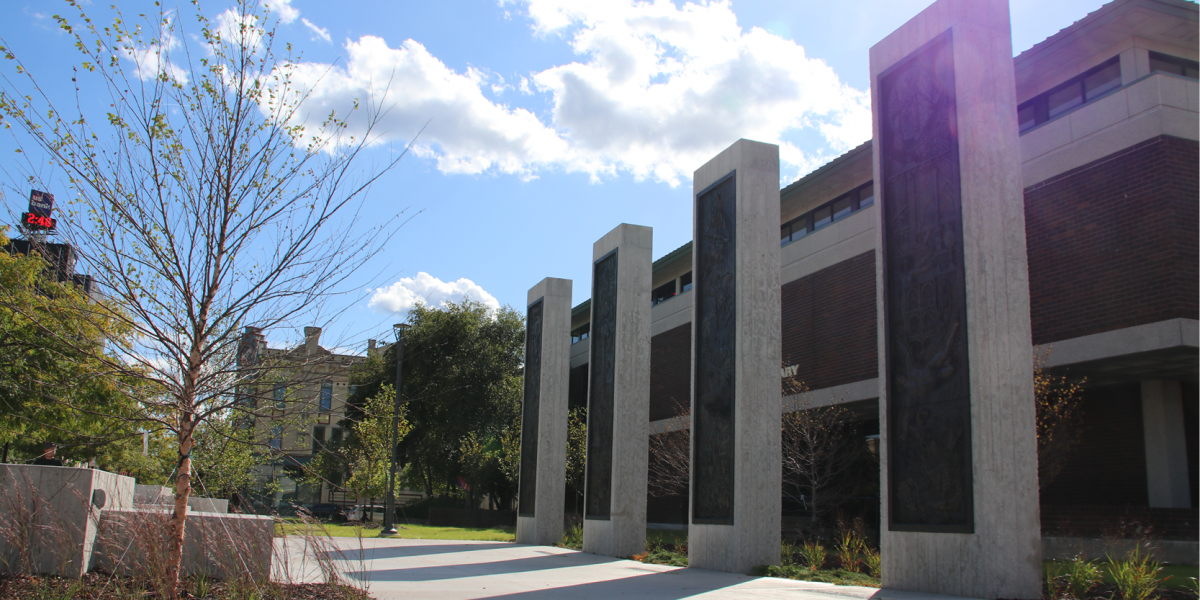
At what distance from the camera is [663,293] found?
3669 centimetres

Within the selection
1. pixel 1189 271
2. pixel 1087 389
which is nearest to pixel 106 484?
pixel 1189 271

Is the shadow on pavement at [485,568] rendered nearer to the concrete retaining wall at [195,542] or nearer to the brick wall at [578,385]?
the concrete retaining wall at [195,542]

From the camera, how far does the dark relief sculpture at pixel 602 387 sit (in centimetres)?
1797

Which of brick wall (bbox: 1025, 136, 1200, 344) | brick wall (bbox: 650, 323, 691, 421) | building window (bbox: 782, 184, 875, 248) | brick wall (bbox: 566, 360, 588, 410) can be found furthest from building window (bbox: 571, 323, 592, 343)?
brick wall (bbox: 1025, 136, 1200, 344)

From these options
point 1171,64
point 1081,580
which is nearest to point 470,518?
point 1171,64

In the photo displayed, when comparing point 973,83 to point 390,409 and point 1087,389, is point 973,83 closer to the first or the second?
point 1087,389

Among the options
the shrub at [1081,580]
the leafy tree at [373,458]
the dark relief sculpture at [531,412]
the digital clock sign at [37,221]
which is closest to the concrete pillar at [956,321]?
the shrub at [1081,580]

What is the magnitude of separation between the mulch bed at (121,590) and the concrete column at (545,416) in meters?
13.1

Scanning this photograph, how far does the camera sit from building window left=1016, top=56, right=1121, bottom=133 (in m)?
18.3

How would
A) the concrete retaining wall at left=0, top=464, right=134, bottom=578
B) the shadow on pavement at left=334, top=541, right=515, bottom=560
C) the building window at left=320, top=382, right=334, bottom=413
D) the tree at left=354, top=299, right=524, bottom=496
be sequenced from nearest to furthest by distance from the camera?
1. the building window at left=320, top=382, right=334, bottom=413
2. the concrete retaining wall at left=0, top=464, right=134, bottom=578
3. the shadow on pavement at left=334, top=541, right=515, bottom=560
4. the tree at left=354, top=299, right=524, bottom=496

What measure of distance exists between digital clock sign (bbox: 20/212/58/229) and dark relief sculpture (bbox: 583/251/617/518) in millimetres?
11425

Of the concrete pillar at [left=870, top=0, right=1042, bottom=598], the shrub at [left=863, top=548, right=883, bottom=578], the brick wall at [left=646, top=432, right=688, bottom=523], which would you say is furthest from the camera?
the brick wall at [left=646, top=432, right=688, bottom=523]

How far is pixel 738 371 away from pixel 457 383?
29237 mm

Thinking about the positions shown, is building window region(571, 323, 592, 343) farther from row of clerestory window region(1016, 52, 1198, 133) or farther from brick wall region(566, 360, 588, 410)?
row of clerestory window region(1016, 52, 1198, 133)
